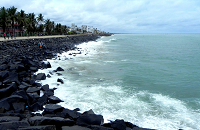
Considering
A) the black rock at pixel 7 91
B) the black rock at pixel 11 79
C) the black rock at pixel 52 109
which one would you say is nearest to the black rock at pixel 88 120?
the black rock at pixel 52 109

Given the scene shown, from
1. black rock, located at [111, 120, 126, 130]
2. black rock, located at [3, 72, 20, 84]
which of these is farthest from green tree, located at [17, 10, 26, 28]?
black rock, located at [111, 120, 126, 130]

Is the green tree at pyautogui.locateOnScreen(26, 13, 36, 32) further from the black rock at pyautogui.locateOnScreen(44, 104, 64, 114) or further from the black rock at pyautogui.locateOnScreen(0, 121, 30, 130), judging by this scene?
the black rock at pyautogui.locateOnScreen(0, 121, 30, 130)

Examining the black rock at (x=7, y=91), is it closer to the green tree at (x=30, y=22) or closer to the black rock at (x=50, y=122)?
the black rock at (x=50, y=122)

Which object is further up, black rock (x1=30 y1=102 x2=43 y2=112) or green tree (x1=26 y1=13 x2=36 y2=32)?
green tree (x1=26 y1=13 x2=36 y2=32)

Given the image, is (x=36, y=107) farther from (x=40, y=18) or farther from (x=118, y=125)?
(x=40, y=18)

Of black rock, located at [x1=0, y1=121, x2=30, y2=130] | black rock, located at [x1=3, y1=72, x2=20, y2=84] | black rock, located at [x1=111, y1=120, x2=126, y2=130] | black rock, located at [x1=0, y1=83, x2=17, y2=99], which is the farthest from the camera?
black rock, located at [x1=3, y1=72, x2=20, y2=84]

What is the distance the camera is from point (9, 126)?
4.45 metres

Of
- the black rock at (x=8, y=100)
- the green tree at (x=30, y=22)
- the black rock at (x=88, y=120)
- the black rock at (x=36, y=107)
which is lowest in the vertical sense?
the black rock at (x=36, y=107)

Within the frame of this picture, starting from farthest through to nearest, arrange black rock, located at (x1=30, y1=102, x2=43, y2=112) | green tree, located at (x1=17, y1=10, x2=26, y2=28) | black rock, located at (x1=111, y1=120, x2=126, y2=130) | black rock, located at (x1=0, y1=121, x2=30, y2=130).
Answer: green tree, located at (x1=17, y1=10, x2=26, y2=28), black rock, located at (x1=30, y1=102, x2=43, y2=112), black rock, located at (x1=111, y1=120, x2=126, y2=130), black rock, located at (x1=0, y1=121, x2=30, y2=130)

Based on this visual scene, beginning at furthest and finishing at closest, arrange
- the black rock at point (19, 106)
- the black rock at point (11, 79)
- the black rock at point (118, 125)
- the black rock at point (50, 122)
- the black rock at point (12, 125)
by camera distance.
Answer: the black rock at point (11, 79) → the black rock at point (19, 106) → the black rock at point (118, 125) → the black rock at point (50, 122) → the black rock at point (12, 125)

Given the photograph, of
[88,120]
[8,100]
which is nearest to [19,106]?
[8,100]

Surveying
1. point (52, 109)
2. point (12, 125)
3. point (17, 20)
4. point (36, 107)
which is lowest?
point (36, 107)

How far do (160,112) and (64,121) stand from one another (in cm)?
477

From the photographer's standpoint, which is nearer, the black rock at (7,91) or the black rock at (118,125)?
the black rock at (118,125)
